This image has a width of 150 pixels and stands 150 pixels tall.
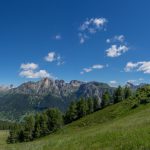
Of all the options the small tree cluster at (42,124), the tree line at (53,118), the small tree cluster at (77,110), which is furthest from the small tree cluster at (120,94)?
the small tree cluster at (42,124)

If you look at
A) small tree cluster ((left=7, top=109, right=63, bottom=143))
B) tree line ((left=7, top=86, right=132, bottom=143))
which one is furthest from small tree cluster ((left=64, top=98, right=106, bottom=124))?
small tree cluster ((left=7, top=109, right=63, bottom=143))

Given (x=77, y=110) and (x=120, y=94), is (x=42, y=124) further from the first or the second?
(x=120, y=94)

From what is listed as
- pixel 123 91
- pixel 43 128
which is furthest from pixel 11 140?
pixel 123 91

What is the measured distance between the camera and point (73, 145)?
1736 cm

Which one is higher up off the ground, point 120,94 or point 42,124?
point 120,94

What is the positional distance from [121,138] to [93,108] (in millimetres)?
119563

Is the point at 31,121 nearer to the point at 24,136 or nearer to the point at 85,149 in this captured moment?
the point at 24,136

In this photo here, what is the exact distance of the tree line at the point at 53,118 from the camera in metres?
116

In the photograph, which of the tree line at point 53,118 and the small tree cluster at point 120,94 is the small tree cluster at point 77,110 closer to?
the tree line at point 53,118

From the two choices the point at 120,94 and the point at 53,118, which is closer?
the point at 53,118

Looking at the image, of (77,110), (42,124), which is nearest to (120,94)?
(77,110)

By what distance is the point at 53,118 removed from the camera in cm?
11731

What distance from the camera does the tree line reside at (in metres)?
116

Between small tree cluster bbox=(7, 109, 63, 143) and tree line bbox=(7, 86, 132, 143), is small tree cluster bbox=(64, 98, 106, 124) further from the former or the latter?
small tree cluster bbox=(7, 109, 63, 143)
